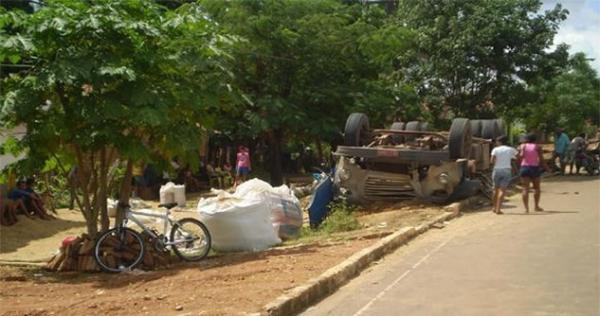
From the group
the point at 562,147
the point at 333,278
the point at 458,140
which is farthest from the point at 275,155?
the point at 333,278

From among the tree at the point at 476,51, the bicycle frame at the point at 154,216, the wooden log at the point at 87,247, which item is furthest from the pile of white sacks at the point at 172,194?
the tree at the point at 476,51

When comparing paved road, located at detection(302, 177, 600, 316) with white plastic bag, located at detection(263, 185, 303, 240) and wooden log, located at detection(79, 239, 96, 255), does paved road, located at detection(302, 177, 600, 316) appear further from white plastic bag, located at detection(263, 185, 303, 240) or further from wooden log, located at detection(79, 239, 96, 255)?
wooden log, located at detection(79, 239, 96, 255)

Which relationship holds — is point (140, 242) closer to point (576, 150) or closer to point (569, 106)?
point (576, 150)

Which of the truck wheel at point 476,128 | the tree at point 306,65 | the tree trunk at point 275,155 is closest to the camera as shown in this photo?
the truck wheel at point 476,128

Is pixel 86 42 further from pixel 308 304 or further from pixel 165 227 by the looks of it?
pixel 308 304

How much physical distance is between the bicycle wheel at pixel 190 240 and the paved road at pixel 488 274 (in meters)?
2.99

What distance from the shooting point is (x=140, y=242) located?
10578mm

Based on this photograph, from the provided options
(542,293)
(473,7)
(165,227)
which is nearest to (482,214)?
(165,227)

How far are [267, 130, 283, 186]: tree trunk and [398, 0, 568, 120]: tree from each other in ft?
→ 17.6

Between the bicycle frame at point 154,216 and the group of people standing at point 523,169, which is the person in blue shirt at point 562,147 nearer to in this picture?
the group of people standing at point 523,169

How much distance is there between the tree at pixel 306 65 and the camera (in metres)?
22.5

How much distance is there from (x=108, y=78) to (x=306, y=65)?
13851 millimetres

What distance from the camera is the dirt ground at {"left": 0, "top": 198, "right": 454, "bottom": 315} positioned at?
704 cm

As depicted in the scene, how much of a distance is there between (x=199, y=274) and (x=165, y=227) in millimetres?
2393
